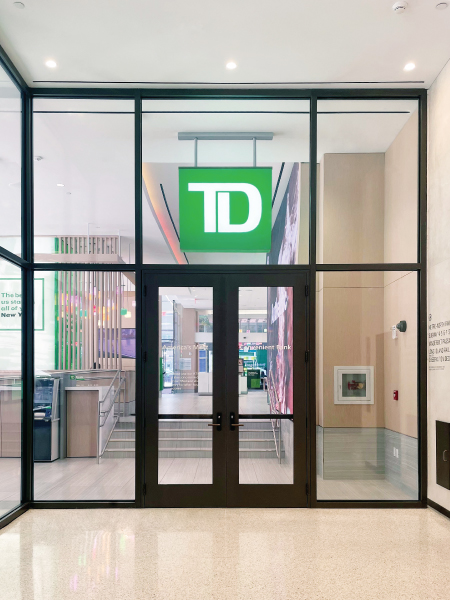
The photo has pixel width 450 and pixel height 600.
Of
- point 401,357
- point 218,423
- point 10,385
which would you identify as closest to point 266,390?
point 218,423

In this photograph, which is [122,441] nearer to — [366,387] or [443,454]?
[366,387]

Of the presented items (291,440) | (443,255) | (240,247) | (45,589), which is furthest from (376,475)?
(45,589)

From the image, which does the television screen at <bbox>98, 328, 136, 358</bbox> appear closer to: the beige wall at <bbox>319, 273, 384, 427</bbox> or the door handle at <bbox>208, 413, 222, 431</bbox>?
the door handle at <bbox>208, 413, 222, 431</bbox>

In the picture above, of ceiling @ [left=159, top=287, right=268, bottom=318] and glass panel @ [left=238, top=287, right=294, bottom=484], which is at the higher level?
ceiling @ [left=159, top=287, right=268, bottom=318]

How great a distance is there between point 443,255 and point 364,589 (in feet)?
10.2

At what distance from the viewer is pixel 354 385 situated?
5.45 m

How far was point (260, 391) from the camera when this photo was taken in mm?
5516

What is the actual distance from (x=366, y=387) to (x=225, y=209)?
2363 mm

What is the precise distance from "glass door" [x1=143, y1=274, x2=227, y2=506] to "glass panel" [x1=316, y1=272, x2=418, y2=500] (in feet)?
3.50

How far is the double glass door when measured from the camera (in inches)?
214

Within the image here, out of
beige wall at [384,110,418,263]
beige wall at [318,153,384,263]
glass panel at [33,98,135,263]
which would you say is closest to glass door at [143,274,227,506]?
glass panel at [33,98,135,263]
